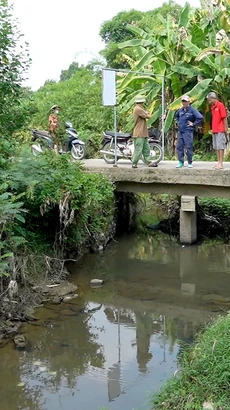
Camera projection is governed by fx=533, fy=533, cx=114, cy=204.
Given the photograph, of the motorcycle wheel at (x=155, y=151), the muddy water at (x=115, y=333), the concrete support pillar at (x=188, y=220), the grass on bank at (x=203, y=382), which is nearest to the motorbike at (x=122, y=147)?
the motorcycle wheel at (x=155, y=151)

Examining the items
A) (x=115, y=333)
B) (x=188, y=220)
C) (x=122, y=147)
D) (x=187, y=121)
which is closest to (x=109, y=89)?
(x=187, y=121)

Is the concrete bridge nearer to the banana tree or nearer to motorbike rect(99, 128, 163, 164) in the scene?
motorbike rect(99, 128, 163, 164)

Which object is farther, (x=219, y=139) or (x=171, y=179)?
(x=171, y=179)

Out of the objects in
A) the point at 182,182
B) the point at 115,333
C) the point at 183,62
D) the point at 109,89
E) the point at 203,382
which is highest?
the point at 183,62

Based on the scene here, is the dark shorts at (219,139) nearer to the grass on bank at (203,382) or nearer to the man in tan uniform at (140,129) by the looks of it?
the man in tan uniform at (140,129)

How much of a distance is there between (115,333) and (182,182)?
4.12 m

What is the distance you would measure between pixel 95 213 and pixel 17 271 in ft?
8.89

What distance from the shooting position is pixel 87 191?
915cm

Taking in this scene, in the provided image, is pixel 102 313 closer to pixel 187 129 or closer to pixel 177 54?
pixel 187 129

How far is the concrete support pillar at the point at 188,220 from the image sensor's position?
10.7m

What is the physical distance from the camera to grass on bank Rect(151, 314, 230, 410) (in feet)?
13.9

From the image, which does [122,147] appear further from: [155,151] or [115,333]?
[115,333]

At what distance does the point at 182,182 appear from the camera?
32.8 ft

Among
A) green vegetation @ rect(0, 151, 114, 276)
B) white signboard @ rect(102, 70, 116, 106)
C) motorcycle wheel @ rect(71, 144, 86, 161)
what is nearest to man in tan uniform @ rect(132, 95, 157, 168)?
white signboard @ rect(102, 70, 116, 106)
